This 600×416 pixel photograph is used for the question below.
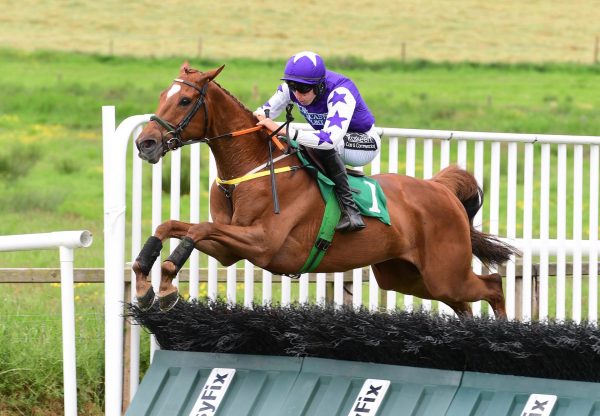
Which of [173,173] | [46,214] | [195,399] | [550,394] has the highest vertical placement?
[173,173]

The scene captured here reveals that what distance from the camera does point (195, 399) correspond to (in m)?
5.92

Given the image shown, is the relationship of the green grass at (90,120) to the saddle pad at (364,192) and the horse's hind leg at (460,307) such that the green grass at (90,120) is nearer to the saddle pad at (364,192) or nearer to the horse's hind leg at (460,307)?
the saddle pad at (364,192)

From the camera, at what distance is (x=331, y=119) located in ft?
20.6

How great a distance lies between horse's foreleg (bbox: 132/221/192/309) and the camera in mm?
5836

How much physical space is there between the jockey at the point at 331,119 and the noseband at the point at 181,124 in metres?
0.37

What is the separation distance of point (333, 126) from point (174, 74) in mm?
22457

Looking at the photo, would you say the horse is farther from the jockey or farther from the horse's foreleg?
the jockey

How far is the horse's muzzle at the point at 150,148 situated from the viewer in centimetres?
579

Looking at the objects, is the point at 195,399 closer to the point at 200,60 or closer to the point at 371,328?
the point at 371,328

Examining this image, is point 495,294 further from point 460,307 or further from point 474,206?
point 474,206

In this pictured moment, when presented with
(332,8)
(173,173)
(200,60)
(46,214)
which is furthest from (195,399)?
(332,8)

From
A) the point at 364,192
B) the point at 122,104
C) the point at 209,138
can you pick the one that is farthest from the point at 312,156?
the point at 122,104

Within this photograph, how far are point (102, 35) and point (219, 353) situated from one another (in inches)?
1169

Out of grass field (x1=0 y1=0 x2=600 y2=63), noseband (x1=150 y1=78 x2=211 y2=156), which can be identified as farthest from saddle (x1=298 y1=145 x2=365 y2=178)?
grass field (x1=0 y1=0 x2=600 y2=63)
